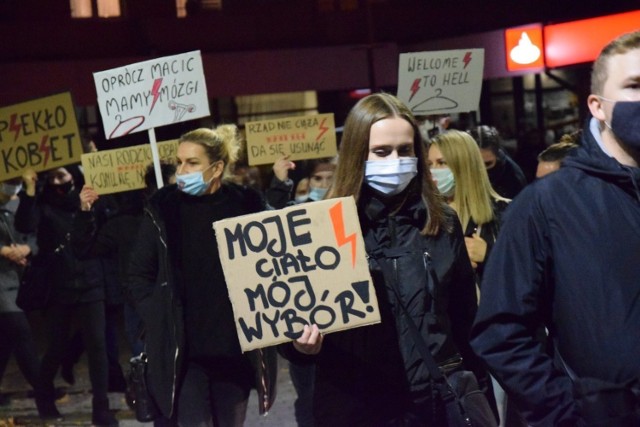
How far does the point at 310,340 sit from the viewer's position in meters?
3.69

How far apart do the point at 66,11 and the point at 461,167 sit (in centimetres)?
1558

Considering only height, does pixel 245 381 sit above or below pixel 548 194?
below

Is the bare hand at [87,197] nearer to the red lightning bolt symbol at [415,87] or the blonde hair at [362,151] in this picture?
the red lightning bolt symbol at [415,87]

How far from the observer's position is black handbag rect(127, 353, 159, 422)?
217 inches

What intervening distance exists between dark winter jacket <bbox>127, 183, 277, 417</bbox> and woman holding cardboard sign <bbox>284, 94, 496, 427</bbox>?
1457 millimetres

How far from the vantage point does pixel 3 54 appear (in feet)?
61.2

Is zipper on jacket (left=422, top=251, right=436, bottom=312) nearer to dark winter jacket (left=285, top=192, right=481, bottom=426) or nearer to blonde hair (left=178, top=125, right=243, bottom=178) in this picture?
dark winter jacket (left=285, top=192, right=481, bottom=426)

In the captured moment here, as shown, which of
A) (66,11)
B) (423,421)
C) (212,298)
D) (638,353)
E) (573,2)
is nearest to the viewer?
(638,353)

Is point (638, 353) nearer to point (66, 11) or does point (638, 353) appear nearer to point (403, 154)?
point (403, 154)

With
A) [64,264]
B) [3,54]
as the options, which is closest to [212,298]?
[64,264]

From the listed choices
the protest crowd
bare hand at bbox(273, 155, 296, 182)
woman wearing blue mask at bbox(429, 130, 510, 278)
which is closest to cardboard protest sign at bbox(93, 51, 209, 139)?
the protest crowd

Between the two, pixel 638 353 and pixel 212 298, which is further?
pixel 212 298

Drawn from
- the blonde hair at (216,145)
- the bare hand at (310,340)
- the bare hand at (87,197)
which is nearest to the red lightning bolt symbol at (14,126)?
the bare hand at (87,197)

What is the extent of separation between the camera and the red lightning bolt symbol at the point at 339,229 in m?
3.75
